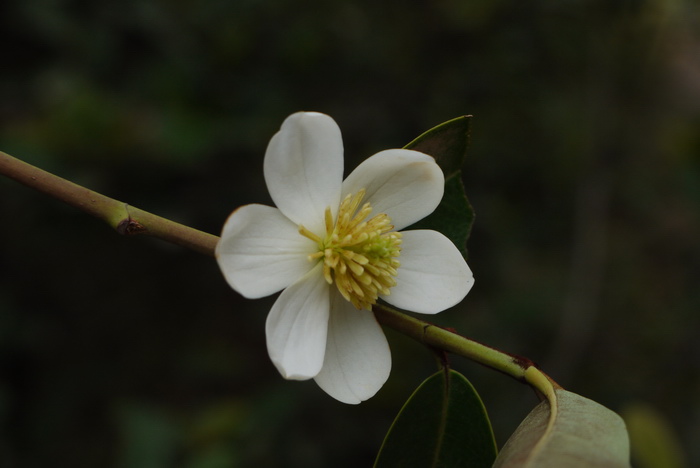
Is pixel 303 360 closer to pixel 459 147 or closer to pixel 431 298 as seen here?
pixel 431 298

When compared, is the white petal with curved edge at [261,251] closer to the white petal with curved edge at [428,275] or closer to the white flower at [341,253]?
the white flower at [341,253]

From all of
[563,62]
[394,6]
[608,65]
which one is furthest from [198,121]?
[608,65]

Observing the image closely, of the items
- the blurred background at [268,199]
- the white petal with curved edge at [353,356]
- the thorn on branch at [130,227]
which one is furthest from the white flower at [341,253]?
the blurred background at [268,199]

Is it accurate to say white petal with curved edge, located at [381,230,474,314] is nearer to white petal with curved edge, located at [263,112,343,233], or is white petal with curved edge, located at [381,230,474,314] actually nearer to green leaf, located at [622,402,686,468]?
white petal with curved edge, located at [263,112,343,233]

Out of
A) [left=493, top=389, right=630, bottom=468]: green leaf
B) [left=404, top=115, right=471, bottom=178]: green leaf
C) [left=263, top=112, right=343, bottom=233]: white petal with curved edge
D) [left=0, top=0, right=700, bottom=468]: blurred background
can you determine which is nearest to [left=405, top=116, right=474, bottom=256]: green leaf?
[left=404, top=115, right=471, bottom=178]: green leaf

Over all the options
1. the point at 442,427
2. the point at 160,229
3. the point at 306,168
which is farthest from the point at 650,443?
the point at 160,229

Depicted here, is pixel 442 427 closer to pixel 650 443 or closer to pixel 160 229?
pixel 160 229
